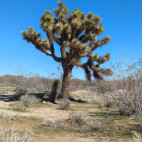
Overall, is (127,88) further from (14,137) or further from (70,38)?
(70,38)

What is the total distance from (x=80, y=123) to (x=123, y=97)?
174cm

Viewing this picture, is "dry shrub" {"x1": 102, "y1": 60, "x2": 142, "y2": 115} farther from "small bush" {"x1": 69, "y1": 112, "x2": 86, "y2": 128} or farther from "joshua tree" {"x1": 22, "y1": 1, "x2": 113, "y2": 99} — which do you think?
"joshua tree" {"x1": 22, "y1": 1, "x2": 113, "y2": 99}

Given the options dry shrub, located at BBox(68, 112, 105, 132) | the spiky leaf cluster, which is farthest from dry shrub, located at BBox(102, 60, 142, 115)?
the spiky leaf cluster

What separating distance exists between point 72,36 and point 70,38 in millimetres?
214

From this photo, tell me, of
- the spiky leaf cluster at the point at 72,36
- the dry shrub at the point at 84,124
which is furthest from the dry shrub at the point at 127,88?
the spiky leaf cluster at the point at 72,36

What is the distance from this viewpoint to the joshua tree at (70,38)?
39.8 feet

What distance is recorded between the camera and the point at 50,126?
5.51m

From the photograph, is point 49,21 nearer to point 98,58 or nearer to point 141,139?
point 98,58

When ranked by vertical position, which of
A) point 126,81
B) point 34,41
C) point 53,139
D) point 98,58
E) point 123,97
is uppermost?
point 34,41

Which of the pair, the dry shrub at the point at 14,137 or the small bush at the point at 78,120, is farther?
the small bush at the point at 78,120

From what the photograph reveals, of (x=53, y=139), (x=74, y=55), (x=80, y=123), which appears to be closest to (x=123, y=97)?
(x=80, y=123)

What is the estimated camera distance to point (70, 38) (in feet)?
42.7

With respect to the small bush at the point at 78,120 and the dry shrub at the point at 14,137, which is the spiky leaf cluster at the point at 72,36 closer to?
the small bush at the point at 78,120

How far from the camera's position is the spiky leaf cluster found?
12.1 m
